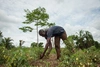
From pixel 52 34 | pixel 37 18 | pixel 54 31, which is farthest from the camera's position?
pixel 37 18

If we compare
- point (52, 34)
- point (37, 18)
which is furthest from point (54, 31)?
point (37, 18)

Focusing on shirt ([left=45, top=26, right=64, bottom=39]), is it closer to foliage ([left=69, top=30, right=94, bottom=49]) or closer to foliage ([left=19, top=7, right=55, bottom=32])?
foliage ([left=69, top=30, right=94, bottom=49])

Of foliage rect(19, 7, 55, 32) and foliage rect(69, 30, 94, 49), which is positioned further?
foliage rect(19, 7, 55, 32)

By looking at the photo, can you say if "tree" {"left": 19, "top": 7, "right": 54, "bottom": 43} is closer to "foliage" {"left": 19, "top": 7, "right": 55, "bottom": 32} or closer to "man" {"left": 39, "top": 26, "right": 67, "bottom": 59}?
"foliage" {"left": 19, "top": 7, "right": 55, "bottom": 32}

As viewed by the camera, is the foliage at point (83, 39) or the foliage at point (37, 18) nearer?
the foliage at point (83, 39)

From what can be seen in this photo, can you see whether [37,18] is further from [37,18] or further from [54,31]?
[54,31]

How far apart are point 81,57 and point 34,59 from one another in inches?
67.6

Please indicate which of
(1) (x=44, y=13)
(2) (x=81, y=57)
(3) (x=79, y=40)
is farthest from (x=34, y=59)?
(1) (x=44, y=13)

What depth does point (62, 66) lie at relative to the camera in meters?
4.91

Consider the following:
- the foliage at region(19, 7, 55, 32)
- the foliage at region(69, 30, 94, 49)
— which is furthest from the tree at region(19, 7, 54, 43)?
the foliage at region(69, 30, 94, 49)

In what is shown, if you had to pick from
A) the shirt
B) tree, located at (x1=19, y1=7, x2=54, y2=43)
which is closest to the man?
the shirt

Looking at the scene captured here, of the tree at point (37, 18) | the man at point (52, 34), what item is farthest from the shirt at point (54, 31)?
the tree at point (37, 18)

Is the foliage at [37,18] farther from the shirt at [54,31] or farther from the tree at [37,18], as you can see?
the shirt at [54,31]

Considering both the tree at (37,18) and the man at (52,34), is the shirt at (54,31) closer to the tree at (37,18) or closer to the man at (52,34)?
the man at (52,34)
